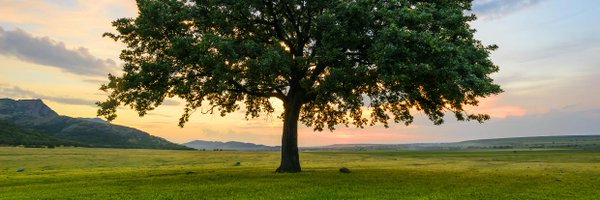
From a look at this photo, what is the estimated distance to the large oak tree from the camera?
34.4 meters

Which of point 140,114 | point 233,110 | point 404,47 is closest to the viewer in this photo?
point 404,47

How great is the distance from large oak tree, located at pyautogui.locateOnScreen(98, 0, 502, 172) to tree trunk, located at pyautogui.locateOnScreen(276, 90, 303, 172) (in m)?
0.11

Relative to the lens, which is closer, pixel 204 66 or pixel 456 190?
pixel 456 190

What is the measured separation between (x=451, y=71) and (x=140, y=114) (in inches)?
1156

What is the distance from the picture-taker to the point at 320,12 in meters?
41.6

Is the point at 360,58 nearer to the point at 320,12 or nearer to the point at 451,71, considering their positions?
the point at 320,12

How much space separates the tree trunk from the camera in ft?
151

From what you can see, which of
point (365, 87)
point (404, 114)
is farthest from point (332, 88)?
point (404, 114)

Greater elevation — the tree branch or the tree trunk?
the tree branch

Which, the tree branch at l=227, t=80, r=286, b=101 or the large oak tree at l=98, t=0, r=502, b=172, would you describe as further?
the tree branch at l=227, t=80, r=286, b=101

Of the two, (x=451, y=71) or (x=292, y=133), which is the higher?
(x=451, y=71)

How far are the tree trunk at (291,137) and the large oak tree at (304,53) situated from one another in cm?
11

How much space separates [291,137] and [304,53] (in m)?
8.73

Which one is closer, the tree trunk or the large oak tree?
the large oak tree
